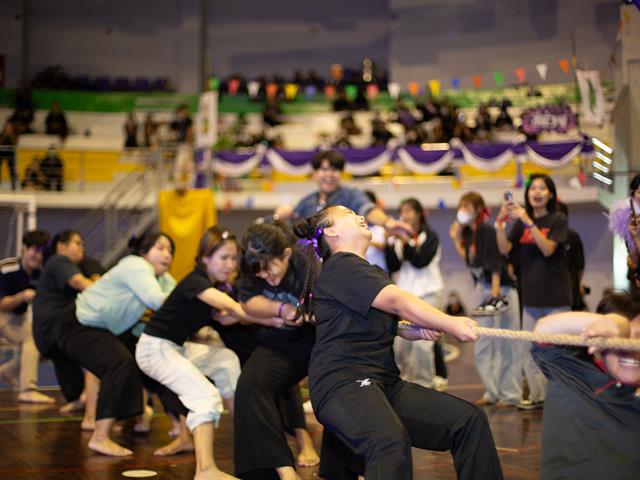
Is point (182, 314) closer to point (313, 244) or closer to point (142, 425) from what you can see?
point (313, 244)

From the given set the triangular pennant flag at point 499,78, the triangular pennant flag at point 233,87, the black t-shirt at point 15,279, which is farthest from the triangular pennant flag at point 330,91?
the black t-shirt at point 15,279

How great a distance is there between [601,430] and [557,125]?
12167mm

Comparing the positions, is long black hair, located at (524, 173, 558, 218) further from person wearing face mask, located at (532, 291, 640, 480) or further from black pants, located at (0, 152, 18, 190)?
black pants, located at (0, 152, 18, 190)

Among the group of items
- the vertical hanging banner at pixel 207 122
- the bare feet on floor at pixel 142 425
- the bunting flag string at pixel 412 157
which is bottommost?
the bare feet on floor at pixel 142 425

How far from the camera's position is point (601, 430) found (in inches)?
121

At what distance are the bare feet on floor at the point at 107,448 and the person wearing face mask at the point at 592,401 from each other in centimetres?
282

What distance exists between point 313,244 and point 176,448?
2.15m

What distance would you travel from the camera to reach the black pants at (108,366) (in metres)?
5.30

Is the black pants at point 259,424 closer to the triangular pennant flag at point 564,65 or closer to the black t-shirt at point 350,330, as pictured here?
the black t-shirt at point 350,330

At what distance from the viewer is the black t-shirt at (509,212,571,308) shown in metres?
6.07

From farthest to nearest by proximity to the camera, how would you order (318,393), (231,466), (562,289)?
(562,289) → (231,466) → (318,393)

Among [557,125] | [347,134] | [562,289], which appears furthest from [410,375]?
[347,134]

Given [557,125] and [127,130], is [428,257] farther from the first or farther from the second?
[127,130]

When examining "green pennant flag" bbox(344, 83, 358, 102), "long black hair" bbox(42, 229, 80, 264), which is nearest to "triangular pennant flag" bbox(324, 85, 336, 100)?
"green pennant flag" bbox(344, 83, 358, 102)
